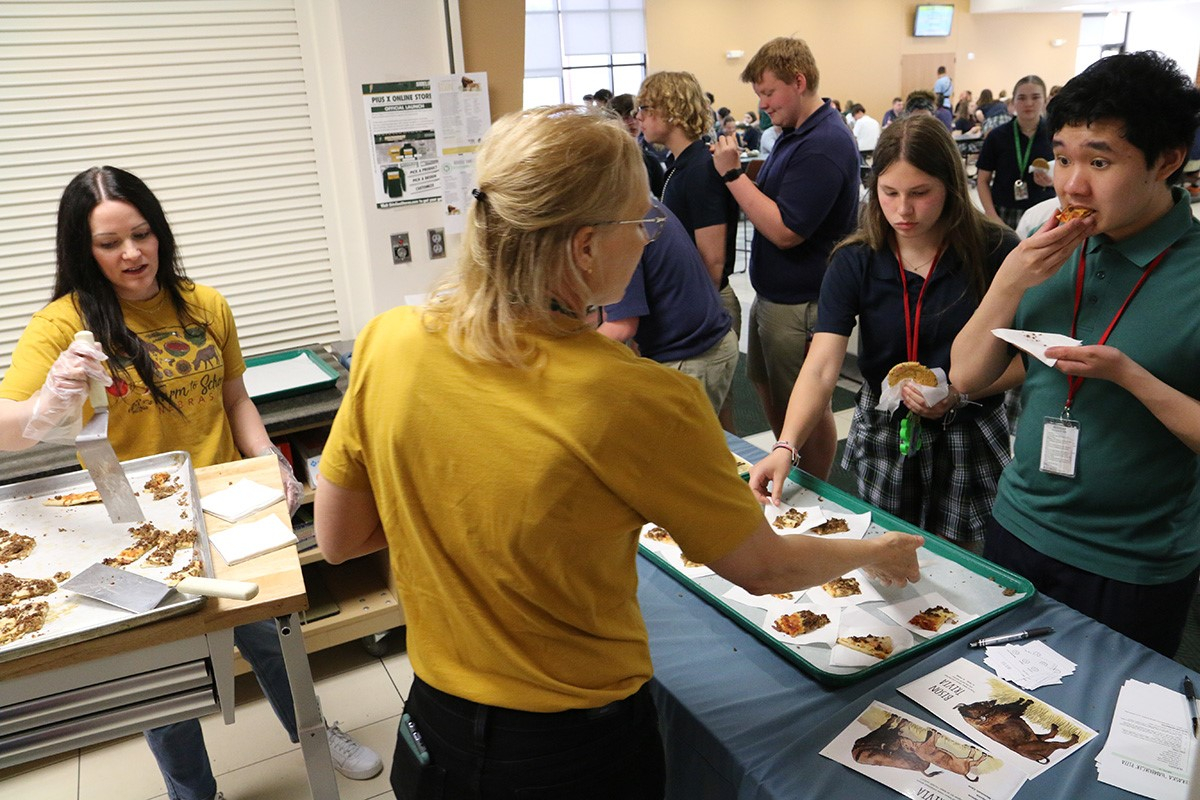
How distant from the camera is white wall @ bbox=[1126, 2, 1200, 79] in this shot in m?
20.8

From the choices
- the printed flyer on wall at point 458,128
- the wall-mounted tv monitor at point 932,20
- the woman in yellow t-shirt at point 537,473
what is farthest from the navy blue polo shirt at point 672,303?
the wall-mounted tv monitor at point 932,20

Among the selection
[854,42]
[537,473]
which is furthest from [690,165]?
[854,42]

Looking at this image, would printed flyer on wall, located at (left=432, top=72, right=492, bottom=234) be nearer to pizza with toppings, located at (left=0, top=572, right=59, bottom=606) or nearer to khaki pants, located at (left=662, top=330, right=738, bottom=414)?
khaki pants, located at (left=662, top=330, right=738, bottom=414)

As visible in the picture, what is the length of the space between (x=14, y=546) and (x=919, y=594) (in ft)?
5.54

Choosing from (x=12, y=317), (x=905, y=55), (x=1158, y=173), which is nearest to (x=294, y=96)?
(x=12, y=317)

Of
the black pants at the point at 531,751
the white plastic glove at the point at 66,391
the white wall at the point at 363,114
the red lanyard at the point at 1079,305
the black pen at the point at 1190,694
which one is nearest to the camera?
the black pants at the point at 531,751

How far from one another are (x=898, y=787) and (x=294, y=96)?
9.34ft

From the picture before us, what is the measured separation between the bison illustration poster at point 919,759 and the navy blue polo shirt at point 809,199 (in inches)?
88.3

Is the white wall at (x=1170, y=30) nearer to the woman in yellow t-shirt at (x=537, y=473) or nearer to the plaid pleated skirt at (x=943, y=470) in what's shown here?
the plaid pleated skirt at (x=943, y=470)

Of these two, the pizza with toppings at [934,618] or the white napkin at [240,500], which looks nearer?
the pizza with toppings at [934,618]

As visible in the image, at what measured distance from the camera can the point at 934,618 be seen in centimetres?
151

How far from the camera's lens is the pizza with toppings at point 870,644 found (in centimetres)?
143

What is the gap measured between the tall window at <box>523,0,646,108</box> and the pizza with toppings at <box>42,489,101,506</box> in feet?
46.2

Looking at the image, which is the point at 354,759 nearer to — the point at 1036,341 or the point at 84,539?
the point at 84,539
